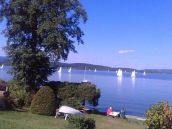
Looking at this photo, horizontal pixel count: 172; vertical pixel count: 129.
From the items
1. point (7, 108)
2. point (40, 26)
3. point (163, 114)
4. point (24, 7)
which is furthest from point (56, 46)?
point (163, 114)

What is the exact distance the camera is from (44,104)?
971 inches

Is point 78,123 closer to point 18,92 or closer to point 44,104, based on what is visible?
point 44,104

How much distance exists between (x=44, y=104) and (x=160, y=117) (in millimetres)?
9389

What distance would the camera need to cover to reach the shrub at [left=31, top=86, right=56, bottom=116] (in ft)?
80.5

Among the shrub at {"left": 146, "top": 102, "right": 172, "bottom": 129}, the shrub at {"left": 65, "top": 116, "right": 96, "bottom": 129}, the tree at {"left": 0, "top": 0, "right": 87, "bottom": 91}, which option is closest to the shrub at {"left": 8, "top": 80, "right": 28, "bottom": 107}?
the tree at {"left": 0, "top": 0, "right": 87, "bottom": 91}

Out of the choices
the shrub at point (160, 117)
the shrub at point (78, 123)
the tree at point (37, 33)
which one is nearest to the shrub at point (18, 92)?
the tree at point (37, 33)

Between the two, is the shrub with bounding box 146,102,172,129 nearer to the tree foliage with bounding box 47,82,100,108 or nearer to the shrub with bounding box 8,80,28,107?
the tree foliage with bounding box 47,82,100,108

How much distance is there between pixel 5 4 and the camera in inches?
1163

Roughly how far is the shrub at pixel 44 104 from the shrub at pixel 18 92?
2535 millimetres

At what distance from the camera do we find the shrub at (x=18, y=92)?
27328 millimetres

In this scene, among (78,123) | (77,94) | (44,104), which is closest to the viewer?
(78,123)

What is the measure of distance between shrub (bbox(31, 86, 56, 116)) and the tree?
189 inches

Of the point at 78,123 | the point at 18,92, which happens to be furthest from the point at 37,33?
the point at 78,123

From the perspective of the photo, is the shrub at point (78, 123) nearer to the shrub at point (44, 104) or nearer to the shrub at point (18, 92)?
the shrub at point (44, 104)
